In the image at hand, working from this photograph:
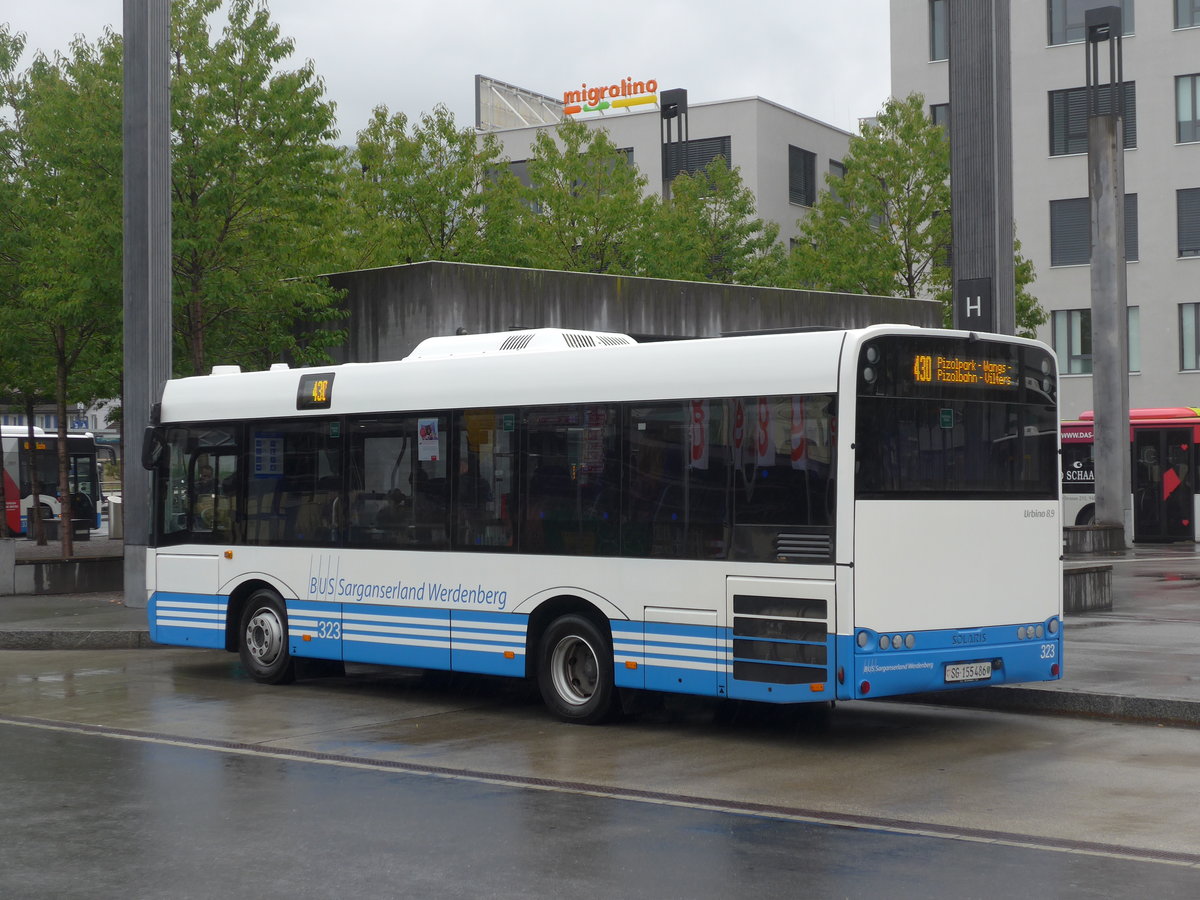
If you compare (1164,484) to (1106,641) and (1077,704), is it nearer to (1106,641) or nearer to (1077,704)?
(1106,641)

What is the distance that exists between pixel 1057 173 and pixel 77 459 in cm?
3371

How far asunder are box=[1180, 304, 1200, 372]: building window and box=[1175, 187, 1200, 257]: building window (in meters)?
1.85

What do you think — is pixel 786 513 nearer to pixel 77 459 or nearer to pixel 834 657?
pixel 834 657

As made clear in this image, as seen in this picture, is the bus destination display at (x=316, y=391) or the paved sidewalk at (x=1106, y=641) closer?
the paved sidewalk at (x=1106, y=641)

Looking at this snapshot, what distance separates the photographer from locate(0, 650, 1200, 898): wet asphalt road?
7.20m

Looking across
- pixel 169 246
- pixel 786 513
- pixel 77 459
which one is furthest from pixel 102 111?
pixel 77 459

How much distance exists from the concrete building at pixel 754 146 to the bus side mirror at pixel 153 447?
51.2 m

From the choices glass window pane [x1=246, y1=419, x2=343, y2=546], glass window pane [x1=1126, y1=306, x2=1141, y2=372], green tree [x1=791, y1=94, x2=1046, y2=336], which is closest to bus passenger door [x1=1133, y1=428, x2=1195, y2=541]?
green tree [x1=791, y1=94, x2=1046, y2=336]

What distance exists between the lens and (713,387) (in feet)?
37.5

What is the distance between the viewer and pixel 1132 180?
5606 cm

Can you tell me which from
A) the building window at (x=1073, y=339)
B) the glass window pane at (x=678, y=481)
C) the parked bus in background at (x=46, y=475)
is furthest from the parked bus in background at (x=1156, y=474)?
the glass window pane at (x=678, y=481)

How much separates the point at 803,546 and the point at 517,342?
3903 millimetres

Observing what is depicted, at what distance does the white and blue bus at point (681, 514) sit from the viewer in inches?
424

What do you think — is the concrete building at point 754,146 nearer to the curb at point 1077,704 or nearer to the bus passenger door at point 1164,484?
the bus passenger door at point 1164,484
